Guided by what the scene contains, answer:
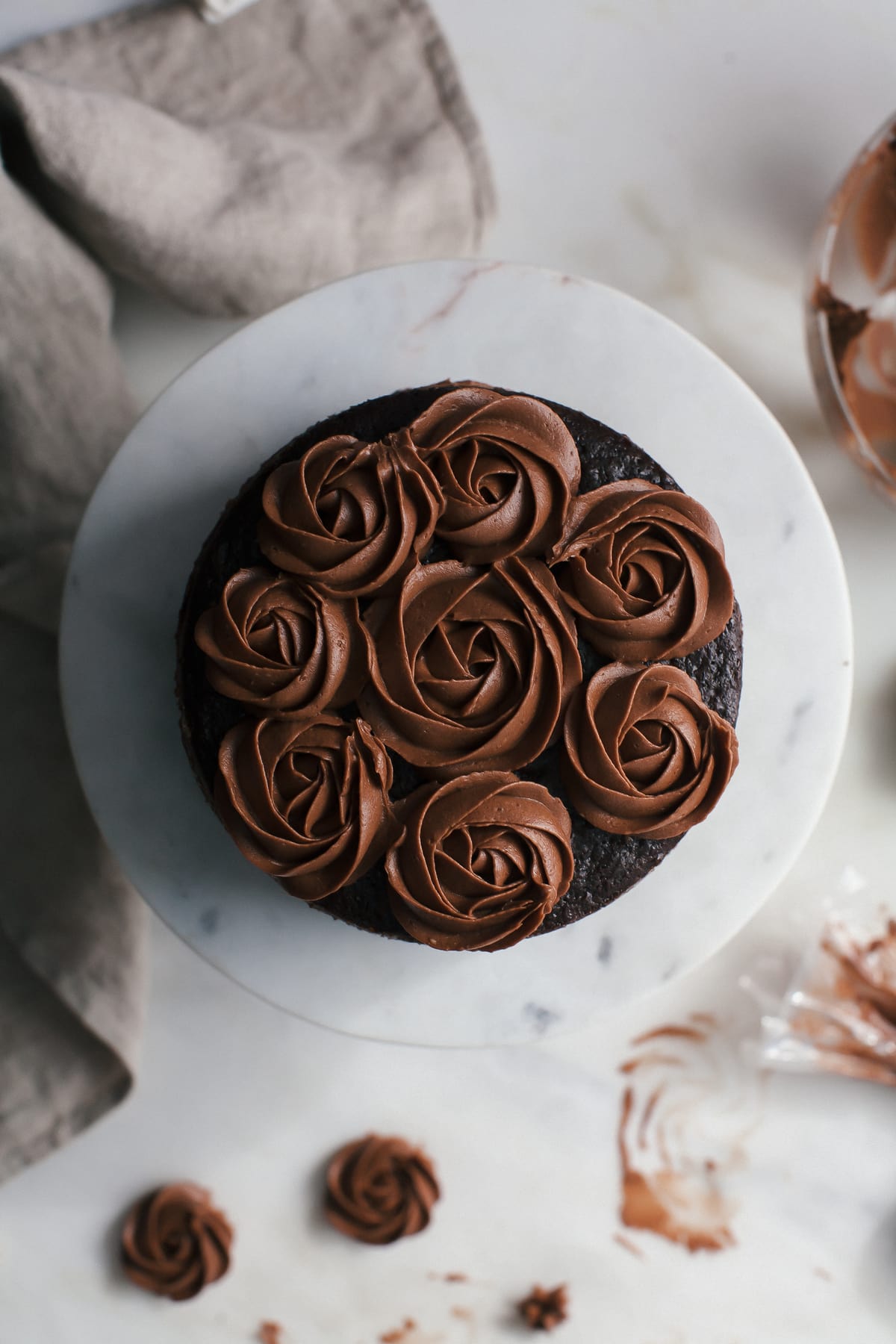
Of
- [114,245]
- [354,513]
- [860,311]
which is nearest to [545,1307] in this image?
[354,513]

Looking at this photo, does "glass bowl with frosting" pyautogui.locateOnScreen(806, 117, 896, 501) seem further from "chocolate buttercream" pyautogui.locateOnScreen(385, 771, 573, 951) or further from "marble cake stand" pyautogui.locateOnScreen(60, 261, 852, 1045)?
"chocolate buttercream" pyautogui.locateOnScreen(385, 771, 573, 951)

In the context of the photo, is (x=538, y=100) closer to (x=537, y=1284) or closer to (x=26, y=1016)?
(x=26, y=1016)

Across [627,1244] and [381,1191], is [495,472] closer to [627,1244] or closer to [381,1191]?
[381,1191]

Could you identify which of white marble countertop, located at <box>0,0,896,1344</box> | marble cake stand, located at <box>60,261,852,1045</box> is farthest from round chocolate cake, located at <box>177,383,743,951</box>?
white marble countertop, located at <box>0,0,896,1344</box>

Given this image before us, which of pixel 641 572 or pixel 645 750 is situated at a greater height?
pixel 641 572

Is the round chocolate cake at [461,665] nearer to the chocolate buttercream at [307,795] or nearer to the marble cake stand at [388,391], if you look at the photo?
the chocolate buttercream at [307,795]

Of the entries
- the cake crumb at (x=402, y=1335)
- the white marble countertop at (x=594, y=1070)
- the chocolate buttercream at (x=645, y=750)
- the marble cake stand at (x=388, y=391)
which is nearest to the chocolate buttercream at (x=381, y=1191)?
the white marble countertop at (x=594, y=1070)
